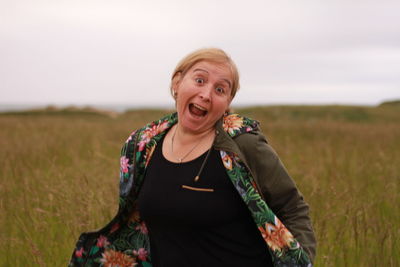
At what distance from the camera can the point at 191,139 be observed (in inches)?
75.2

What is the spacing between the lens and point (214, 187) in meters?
1.76

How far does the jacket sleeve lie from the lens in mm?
1694

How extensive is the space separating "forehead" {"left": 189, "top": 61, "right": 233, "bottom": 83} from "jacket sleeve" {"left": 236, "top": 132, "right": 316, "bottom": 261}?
308 millimetres

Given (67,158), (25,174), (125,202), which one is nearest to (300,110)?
(67,158)

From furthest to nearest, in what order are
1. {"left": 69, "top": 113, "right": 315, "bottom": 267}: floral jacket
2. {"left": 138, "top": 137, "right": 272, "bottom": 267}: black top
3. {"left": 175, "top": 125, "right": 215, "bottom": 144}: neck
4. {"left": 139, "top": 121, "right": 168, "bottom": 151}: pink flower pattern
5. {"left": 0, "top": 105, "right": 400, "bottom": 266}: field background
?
{"left": 0, "top": 105, "right": 400, "bottom": 266}: field background < {"left": 139, "top": 121, "right": 168, "bottom": 151}: pink flower pattern < {"left": 175, "top": 125, "right": 215, "bottom": 144}: neck < {"left": 138, "top": 137, "right": 272, "bottom": 267}: black top < {"left": 69, "top": 113, "right": 315, "bottom": 267}: floral jacket

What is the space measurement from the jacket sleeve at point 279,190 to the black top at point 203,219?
13cm

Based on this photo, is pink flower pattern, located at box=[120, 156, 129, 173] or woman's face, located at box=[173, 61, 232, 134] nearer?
woman's face, located at box=[173, 61, 232, 134]

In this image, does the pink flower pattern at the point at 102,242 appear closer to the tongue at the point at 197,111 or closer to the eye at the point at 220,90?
the tongue at the point at 197,111

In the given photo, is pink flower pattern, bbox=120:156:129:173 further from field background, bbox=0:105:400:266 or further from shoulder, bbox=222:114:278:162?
field background, bbox=0:105:400:266

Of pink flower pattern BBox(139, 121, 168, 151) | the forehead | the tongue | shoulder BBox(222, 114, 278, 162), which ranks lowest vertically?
pink flower pattern BBox(139, 121, 168, 151)

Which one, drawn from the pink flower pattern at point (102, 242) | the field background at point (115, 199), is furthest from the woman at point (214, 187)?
the field background at point (115, 199)

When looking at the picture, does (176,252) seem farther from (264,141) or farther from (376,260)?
(376,260)

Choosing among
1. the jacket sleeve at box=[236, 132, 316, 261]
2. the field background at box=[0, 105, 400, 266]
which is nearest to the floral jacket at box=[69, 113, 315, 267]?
the jacket sleeve at box=[236, 132, 316, 261]

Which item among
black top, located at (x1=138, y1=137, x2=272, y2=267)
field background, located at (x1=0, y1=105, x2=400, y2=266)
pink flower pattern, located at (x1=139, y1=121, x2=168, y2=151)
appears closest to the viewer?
black top, located at (x1=138, y1=137, x2=272, y2=267)
